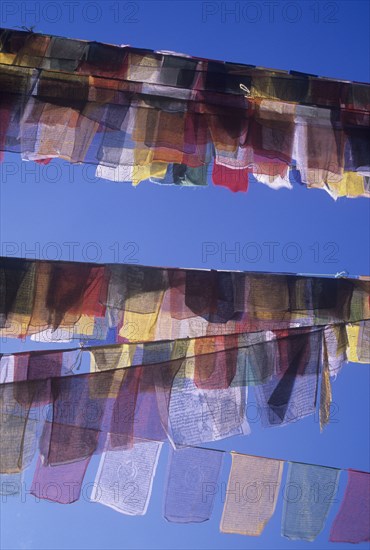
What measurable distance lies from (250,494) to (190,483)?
49 cm

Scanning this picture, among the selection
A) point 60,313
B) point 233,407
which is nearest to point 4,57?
point 60,313

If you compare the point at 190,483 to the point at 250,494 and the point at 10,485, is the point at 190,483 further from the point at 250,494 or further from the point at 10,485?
the point at 10,485

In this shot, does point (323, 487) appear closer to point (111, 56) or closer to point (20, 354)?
point (20, 354)

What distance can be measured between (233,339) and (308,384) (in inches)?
27.7

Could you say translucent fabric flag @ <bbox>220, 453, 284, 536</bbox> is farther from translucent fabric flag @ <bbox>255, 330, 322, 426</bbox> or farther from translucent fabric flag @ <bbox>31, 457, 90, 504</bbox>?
translucent fabric flag @ <bbox>31, 457, 90, 504</bbox>

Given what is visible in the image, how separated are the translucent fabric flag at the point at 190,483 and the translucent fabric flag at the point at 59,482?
66 cm

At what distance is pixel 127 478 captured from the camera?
5086 mm

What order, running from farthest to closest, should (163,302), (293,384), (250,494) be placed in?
(163,302) → (293,384) → (250,494)

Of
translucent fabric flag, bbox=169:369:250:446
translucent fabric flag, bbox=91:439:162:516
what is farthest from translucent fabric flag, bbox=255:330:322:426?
translucent fabric flag, bbox=91:439:162:516

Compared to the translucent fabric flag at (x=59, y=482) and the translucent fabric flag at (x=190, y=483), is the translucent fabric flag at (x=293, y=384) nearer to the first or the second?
the translucent fabric flag at (x=190, y=483)

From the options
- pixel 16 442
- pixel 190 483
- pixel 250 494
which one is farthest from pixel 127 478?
pixel 250 494

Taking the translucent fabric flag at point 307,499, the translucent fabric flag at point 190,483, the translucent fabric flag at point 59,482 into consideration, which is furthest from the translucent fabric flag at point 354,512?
the translucent fabric flag at point 59,482

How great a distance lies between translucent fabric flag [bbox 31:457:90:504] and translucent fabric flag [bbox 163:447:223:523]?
663 mm

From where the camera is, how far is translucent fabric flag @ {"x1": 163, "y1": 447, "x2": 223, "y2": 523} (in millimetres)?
5172
